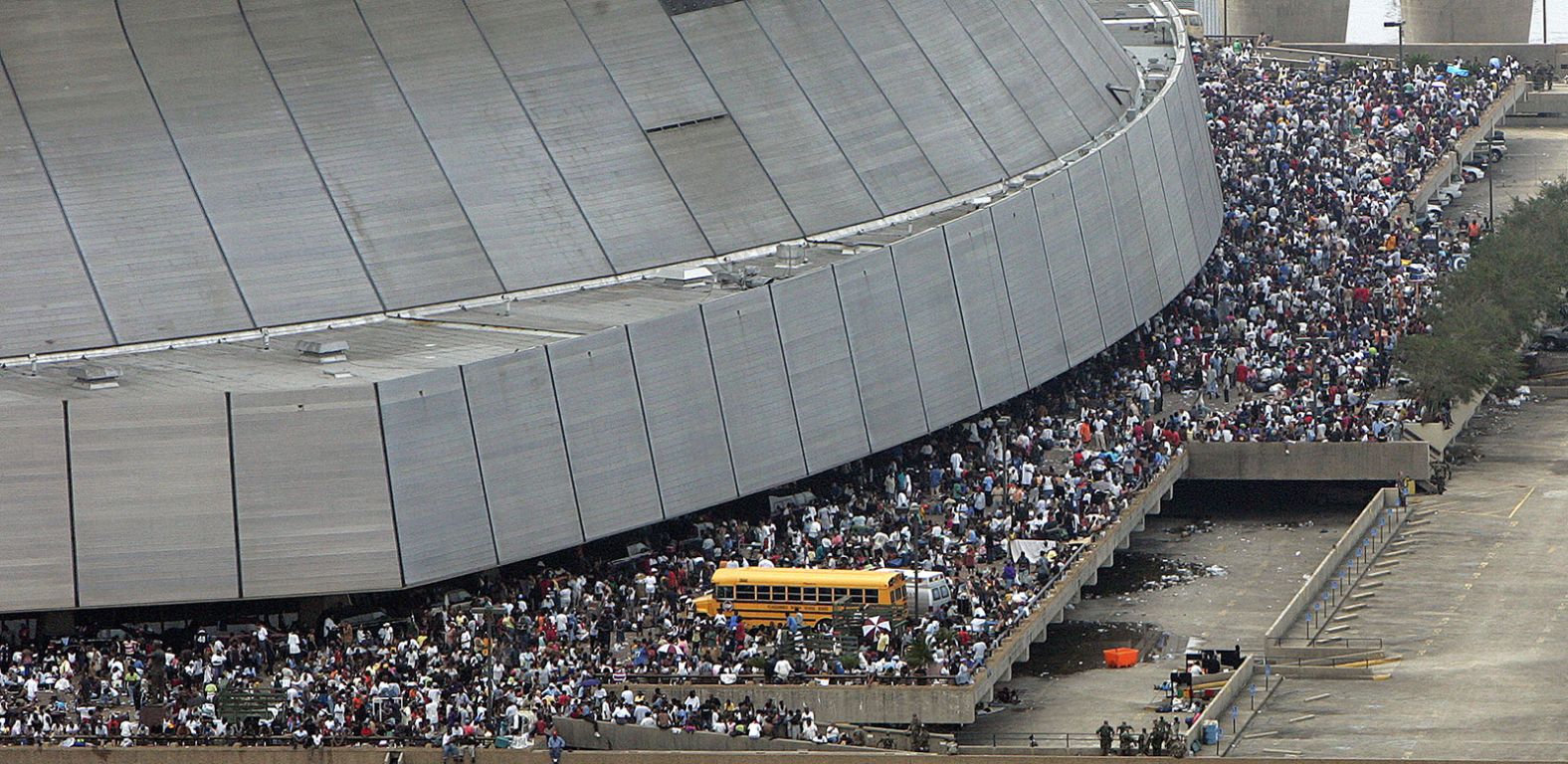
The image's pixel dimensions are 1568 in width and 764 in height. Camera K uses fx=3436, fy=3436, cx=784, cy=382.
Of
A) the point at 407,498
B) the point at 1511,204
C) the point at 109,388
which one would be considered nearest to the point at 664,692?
the point at 407,498

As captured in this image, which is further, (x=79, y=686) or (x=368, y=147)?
(x=368, y=147)

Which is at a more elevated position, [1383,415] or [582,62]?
[582,62]

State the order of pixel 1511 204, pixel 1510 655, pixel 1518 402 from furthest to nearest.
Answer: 1. pixel 1511 204
2. pixel 1518 402
3. pixel 1510 655

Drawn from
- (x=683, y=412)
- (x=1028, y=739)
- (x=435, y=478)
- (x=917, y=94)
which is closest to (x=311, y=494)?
(x=435, y=478)

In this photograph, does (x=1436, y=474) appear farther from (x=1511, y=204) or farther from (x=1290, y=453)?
(x=1511, y=204)

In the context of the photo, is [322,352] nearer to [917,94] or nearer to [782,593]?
[782,593]

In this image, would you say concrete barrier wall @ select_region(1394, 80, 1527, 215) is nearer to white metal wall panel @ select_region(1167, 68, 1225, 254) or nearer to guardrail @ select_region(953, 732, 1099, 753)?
white metal wall panel @ select_region(1167, 68, 1225, 254)

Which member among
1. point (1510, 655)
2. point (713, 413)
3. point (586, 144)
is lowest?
point (1510, 655)
